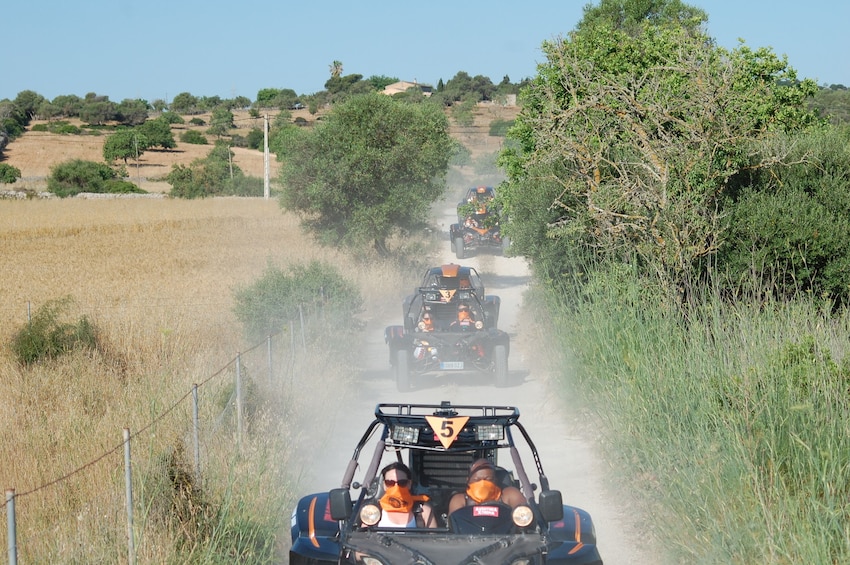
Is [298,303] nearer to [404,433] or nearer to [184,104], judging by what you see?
[404,433]

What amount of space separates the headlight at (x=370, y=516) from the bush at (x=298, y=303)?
33.3 feet

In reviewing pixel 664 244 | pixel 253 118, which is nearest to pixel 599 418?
pixel 664 244

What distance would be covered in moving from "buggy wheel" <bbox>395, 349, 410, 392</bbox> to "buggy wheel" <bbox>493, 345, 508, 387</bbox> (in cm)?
138

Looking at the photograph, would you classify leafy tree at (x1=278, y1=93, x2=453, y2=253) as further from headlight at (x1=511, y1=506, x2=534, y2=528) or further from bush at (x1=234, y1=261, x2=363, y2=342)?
headlight at (x1=511, y1=506, x2=534, y2=528)

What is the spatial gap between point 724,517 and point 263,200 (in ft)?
176

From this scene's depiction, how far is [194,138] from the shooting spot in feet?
364

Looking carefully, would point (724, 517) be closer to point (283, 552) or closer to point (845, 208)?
point (283, 552)

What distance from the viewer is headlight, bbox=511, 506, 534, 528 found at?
641 centimetres

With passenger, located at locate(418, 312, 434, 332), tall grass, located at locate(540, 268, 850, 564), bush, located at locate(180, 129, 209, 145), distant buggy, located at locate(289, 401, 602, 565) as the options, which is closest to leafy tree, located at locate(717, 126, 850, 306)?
tall grass, located at locate(540, 268, 850, 564)

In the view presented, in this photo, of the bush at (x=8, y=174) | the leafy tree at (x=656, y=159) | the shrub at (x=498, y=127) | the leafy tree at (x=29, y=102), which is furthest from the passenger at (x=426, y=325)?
the leafy tree at (x=29, y=102)

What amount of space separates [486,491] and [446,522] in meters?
0.75

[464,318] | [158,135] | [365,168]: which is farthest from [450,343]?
Answer: [158,135]

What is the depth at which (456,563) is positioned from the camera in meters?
6.10

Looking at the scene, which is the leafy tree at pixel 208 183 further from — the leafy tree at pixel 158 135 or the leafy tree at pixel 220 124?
the leafy tree at pixel 220 124
